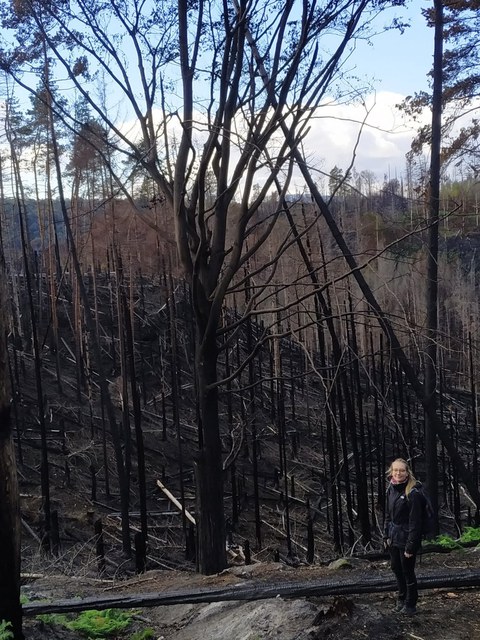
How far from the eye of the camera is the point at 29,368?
2170 cm

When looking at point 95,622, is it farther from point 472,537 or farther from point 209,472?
point 472,537

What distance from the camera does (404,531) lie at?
4438 millimetres

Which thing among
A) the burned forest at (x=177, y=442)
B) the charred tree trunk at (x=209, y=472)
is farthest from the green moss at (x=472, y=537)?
the charred tree trunk at (x=209, y=472)

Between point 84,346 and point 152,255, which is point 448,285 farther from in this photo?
point 84,346

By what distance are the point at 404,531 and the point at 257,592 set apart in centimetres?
116

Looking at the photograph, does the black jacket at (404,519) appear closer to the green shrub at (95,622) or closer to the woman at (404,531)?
the woman at (404,531)

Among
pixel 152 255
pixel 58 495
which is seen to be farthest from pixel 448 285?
pixel 58 495

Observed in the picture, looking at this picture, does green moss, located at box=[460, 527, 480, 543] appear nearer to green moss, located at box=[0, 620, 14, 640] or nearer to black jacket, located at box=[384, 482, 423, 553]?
black jacket, located at box=[384, 482, 423, 553]

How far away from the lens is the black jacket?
4.32m

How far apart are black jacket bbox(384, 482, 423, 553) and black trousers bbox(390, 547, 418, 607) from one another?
7 centimetres

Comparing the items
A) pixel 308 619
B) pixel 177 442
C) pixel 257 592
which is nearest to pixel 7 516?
pixel 308 619

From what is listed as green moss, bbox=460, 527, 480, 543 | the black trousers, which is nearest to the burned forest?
green moss, bbox=460, 527, 480, 543

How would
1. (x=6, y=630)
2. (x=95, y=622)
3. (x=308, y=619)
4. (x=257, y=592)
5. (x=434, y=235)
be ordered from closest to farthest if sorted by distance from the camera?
(x=6, y=630) < (x=308, y=619) < (x=95, y=622) < (x=257, y=592) < (x=434, y=235)

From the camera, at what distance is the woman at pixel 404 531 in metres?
4.32
